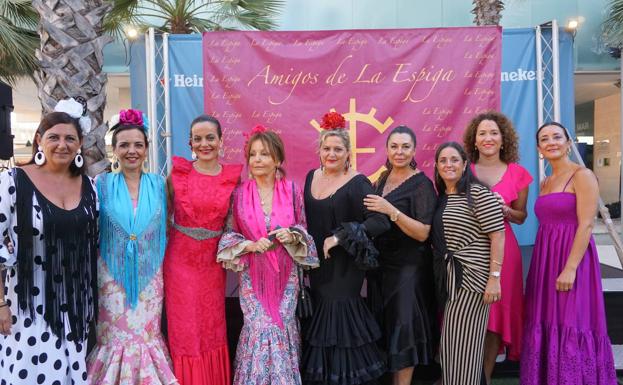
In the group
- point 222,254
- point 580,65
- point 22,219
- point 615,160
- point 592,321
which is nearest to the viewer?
point 22,219

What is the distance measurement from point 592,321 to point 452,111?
7.55 ft

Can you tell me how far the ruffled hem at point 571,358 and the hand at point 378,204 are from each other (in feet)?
4.11

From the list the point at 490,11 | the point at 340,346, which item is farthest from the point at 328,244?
the point at 490,11

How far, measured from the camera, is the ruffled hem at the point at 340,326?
2.82 meters

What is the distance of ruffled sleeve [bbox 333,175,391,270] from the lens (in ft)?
8.87

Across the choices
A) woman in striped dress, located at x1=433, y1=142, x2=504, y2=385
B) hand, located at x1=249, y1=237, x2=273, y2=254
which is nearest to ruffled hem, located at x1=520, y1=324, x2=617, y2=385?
woman in striped dress, located at x1=433, y1=142, x2=504, y2=385

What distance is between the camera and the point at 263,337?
108 inches

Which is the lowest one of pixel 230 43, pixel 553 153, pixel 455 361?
pixel 455 361

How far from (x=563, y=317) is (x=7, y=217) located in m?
3.08

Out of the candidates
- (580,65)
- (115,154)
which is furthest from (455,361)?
(580,65)

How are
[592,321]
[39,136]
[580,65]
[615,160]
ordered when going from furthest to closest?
[615,160], [580,65], [592,321], [39,136]

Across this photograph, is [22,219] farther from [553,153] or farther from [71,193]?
[553,153]

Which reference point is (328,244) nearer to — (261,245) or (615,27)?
(261,245)

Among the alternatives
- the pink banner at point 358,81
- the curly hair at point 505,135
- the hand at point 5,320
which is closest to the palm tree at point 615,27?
the pink banner at point 358,81
